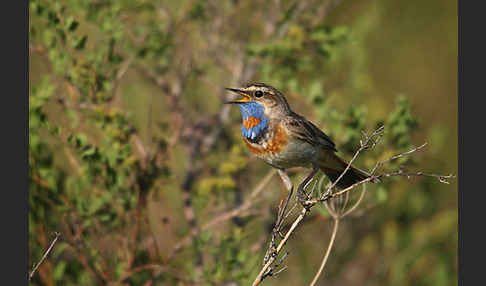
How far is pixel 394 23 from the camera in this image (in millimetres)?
8859

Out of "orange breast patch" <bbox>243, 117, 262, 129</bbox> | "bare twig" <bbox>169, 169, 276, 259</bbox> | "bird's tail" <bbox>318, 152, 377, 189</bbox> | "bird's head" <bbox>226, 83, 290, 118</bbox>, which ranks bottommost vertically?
"bare twig" <bbox>169, 169, 276, 259</bbox>

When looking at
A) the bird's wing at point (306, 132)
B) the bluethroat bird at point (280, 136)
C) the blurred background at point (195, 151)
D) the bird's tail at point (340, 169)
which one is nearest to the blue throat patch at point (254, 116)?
the bluethroat bird at point (280, 136)

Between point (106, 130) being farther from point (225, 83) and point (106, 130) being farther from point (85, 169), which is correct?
point (225, 83)

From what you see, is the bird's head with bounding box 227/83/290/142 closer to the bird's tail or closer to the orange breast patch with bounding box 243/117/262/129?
the orange breast patch with bounding box 243/117/262/129

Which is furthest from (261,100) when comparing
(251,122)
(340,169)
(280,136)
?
(340,169)

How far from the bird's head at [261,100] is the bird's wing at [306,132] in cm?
12

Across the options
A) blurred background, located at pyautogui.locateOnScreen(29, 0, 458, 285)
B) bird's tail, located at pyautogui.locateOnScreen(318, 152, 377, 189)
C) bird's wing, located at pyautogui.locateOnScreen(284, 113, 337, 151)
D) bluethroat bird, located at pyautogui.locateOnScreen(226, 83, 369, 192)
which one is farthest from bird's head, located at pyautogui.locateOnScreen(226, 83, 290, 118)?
blurred background, located at pyautogui.locateOnScreen(29, 0, 458, 285)

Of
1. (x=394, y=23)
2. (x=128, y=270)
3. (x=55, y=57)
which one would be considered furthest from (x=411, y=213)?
(x=55, y=57)

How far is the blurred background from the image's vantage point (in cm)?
424

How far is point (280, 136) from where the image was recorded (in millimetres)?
3900

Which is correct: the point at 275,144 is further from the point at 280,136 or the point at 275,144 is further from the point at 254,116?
the point at 254,116

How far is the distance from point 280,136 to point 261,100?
31 centimetres

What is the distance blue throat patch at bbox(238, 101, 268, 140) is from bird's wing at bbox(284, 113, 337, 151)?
0.16 m

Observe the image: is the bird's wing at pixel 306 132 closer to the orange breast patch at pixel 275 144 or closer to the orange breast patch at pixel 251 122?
the orange breast patch at pixel 275 144
